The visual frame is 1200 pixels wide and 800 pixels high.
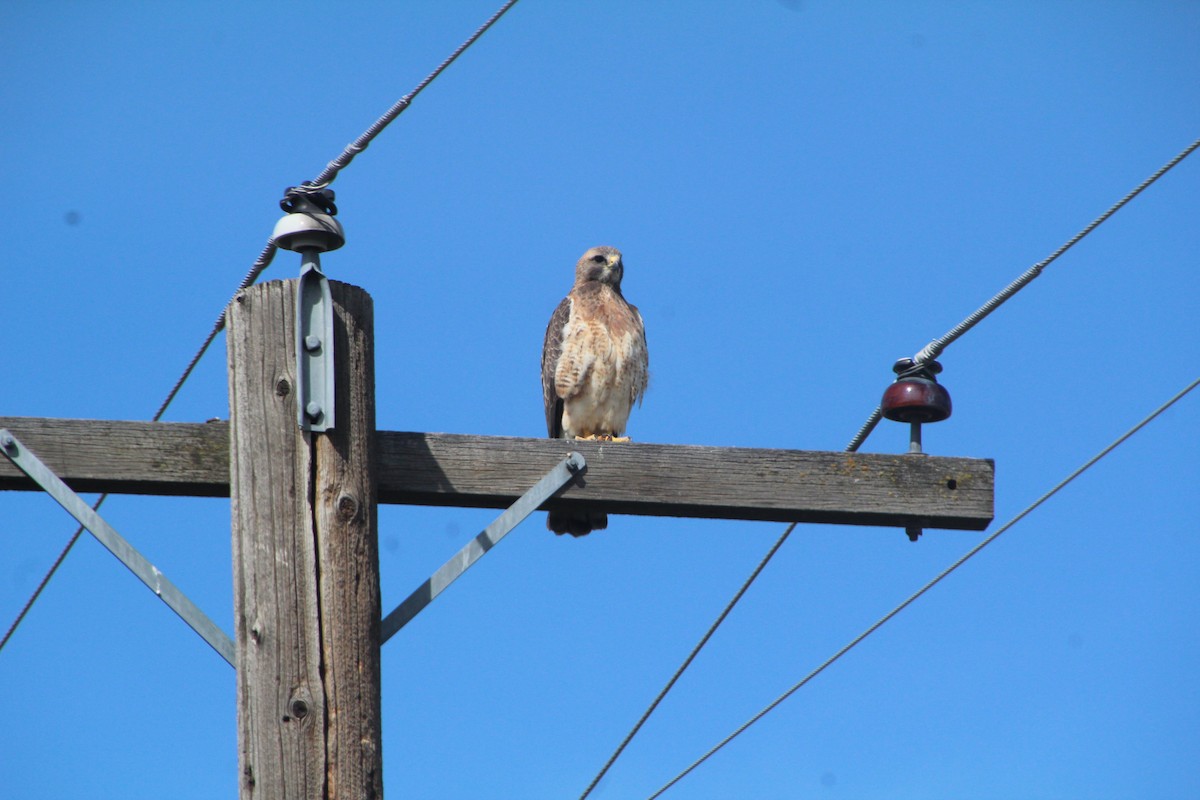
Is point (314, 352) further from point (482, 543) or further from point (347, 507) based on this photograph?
point (482, 543)

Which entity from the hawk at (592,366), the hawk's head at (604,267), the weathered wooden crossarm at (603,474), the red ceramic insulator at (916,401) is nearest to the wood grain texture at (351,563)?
the weathered wooden crossarm at (603,474)

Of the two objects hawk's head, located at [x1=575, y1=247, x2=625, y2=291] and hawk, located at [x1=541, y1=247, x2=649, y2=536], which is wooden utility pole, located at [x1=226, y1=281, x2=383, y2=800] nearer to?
hawk, located at [x1=541, y1=247, x2=649, y2=536]

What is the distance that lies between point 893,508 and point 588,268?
448cm

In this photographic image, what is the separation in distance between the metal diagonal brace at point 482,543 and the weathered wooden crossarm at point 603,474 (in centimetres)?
5

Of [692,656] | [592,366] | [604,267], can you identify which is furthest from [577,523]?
[604,267]

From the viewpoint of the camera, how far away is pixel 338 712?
2.92 m

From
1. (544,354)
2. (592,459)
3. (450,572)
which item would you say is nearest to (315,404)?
(450,572)

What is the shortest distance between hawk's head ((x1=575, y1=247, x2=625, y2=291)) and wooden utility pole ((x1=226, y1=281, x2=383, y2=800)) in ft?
15.4

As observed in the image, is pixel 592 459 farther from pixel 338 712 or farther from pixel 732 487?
pixel 338 712

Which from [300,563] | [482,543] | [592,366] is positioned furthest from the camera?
[592,366]

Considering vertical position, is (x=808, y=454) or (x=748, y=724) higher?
(x=808, y=454)

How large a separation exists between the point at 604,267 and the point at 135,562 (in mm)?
5056

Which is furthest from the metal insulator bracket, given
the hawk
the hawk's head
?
the hawk's head

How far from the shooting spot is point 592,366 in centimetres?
710
